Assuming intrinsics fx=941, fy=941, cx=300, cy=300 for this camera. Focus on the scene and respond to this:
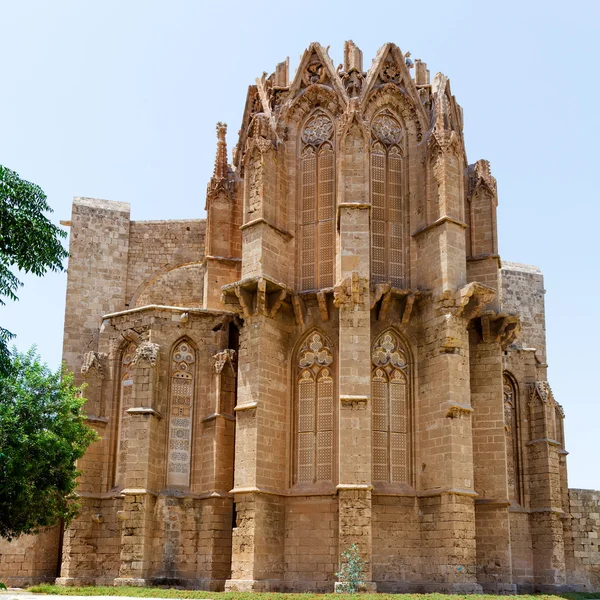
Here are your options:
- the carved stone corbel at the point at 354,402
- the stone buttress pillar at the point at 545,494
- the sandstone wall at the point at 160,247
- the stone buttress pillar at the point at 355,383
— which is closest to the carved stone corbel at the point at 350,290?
the stone buttress pillar at the point at 355,383

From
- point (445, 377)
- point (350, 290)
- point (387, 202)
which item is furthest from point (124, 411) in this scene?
point (387, 202)

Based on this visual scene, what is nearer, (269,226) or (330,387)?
(330,387)

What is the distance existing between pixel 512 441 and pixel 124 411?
1264 cm

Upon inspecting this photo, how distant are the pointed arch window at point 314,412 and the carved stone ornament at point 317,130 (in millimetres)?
5897

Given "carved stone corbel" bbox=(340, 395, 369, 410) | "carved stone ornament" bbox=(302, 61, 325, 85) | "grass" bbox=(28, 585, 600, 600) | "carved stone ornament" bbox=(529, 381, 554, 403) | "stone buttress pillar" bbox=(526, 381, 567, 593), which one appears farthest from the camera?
"carved stone ornament" bbox=(529, 381, 554, 403)

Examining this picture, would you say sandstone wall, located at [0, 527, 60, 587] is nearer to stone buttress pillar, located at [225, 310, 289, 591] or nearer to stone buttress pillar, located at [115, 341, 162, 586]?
stone buttress pillar, located at [115, 341, 162, 586]

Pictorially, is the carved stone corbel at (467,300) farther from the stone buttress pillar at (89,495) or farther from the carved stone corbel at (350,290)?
the stone buttress pillar at (89,495)

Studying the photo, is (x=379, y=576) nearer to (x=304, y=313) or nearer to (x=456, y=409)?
(x=456, y=409)

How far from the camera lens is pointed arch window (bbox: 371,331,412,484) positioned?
25750 millimetres

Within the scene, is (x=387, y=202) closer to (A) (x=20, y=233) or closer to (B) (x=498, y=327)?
(B) (x=498, y=327)

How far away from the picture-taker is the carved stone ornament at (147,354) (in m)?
27.2

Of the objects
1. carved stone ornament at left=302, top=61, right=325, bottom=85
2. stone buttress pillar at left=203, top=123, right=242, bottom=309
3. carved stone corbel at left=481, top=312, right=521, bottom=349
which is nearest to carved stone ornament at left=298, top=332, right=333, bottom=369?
stone buttress pillar at left=203, top=123, right=242, bottom=309

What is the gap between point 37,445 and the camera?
23.9 m

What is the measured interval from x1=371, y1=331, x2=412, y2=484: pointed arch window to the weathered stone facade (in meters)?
0.06
